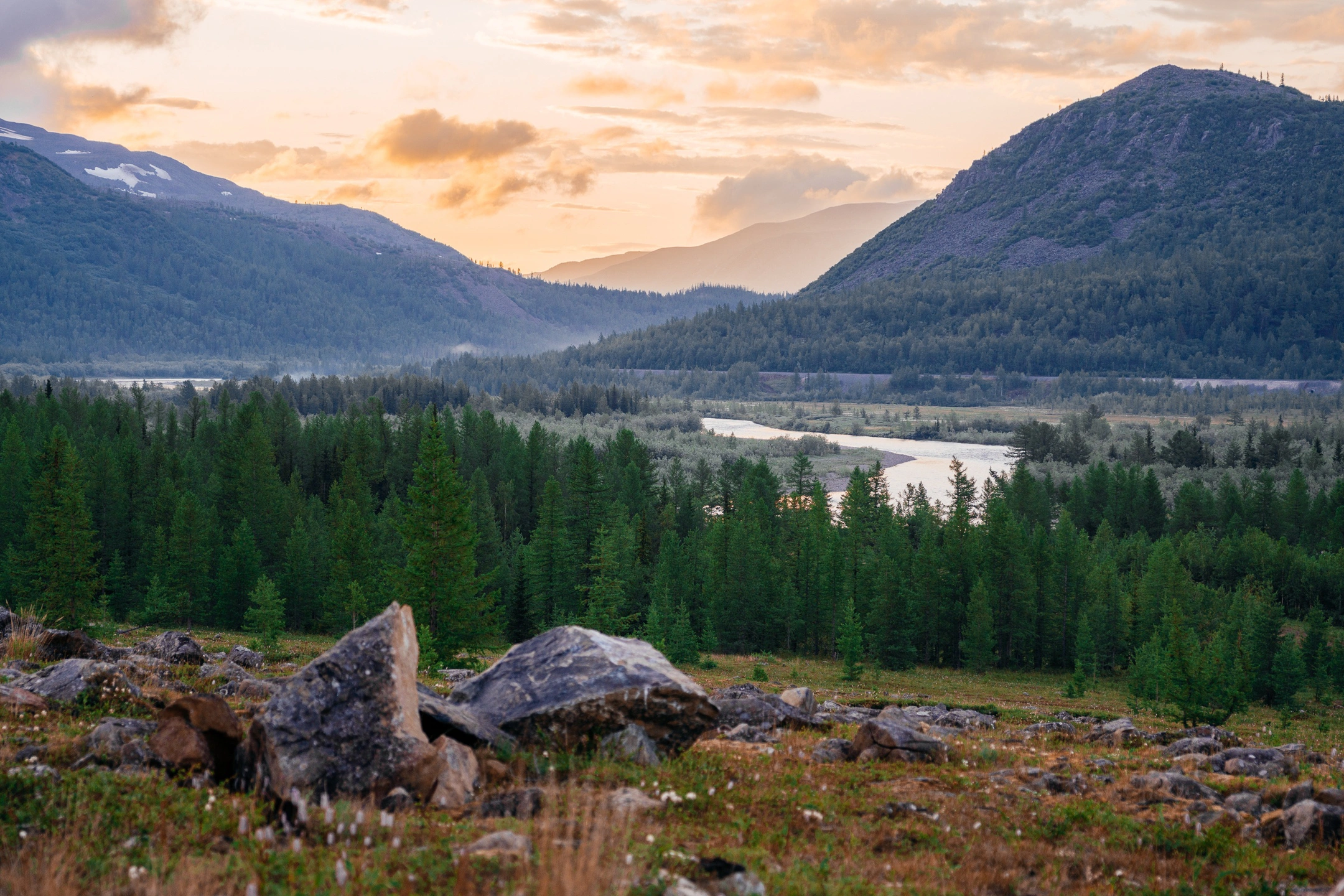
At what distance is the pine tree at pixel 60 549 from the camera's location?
5175cm

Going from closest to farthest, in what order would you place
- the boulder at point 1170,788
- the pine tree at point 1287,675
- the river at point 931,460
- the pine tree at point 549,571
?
the boulder at point 1170,788 < the pine tree at point 1287,675 < the pine tree at point 549,571 < the river at point 931,460

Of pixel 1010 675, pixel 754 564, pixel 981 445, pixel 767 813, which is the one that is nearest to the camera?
pixel 767 813

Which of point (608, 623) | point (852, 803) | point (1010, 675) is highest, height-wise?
point (852, 803)

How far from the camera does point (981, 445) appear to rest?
187 m

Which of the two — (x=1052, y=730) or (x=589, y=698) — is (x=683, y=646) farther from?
(x=589, y=698)

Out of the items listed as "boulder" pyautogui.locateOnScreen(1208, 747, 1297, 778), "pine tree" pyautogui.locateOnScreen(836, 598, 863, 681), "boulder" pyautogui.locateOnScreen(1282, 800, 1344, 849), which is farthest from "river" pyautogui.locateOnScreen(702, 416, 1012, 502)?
"boulder" pyautogui.locateOnScreen(1282, 800, 1344, 849)

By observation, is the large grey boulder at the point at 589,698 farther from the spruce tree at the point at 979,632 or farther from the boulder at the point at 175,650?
the spruce tree at the point at 979,632

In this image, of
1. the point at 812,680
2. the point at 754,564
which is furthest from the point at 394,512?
the point at 812,680

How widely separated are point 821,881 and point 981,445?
7373 inches

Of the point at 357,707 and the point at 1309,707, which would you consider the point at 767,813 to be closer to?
the point at 357,707

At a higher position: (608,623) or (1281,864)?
(1281,864)

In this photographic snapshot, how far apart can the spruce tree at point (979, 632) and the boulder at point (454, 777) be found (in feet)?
168

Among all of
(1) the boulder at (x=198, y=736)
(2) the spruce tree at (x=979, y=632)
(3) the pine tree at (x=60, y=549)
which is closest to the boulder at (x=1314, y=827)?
(1) the boulder at (x=198, y=736)

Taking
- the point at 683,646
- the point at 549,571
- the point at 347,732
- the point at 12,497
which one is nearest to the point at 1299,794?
the point at 347,732
